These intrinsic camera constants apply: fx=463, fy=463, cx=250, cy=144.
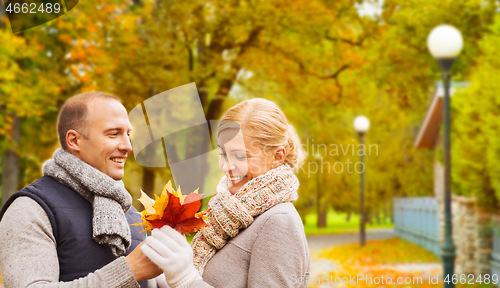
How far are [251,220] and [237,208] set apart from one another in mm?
83

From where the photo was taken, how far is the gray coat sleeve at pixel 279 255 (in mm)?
1964

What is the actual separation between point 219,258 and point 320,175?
27.7m

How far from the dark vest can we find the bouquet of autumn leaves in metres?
0.35

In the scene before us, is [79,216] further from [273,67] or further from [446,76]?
[273,67]

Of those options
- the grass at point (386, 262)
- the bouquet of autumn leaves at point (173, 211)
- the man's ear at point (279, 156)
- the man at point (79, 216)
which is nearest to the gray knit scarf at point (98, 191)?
the man at point (79, 216)

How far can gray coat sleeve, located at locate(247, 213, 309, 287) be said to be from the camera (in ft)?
6.44

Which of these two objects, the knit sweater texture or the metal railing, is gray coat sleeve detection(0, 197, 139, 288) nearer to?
the knit sweater texture

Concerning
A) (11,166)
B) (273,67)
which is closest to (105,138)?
(11,166)

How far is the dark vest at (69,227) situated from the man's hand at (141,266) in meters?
0.24

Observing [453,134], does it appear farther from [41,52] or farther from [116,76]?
[41,52]

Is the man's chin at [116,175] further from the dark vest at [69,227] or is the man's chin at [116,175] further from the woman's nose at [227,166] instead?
the woman's nose at [227,166]

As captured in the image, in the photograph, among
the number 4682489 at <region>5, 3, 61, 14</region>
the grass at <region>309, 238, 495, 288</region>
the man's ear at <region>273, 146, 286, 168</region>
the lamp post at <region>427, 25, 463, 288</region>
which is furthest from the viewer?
the grass at <region>309, 238, 495, 288</region>

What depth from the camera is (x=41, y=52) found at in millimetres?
9781

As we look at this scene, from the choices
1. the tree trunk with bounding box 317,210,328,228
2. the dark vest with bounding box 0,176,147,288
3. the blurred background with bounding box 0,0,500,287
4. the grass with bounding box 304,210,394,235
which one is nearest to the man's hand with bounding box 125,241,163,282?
the dark vest with bounding box 0,176,147,288
